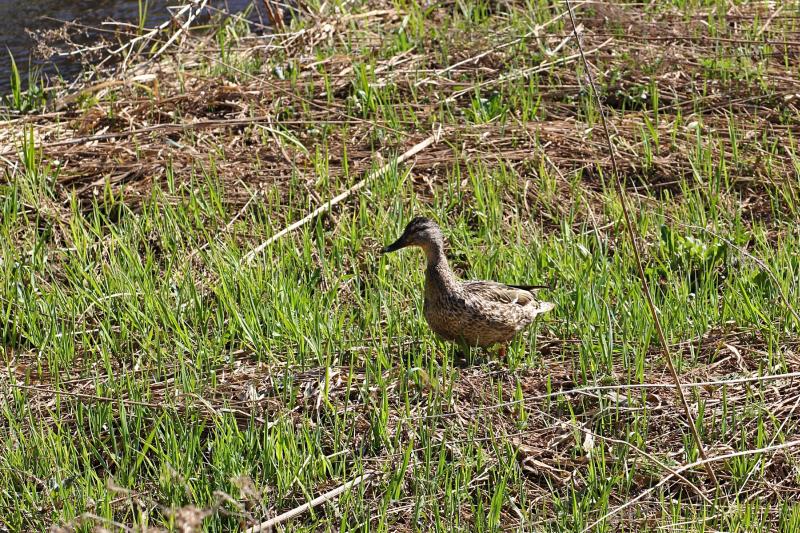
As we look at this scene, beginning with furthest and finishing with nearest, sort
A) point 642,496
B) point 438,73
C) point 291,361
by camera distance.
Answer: point 438,73 < point 291,361 < point 642,496

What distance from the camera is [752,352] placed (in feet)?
15.6

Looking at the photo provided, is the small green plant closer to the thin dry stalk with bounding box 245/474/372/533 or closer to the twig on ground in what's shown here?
the thin dry stalk with bounding box 245/474/372/533

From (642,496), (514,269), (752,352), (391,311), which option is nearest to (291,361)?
(391,311)

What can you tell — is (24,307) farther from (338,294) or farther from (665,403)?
(665,403)

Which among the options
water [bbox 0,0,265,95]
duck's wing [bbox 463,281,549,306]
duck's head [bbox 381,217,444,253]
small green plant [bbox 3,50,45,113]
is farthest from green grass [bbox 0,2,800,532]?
water [bbox 0,0,265,95]

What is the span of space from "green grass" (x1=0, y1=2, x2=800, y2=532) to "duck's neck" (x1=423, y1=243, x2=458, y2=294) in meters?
0.25

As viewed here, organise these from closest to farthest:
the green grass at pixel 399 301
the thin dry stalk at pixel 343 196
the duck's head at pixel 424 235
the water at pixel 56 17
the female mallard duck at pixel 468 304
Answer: the green grass at pixel 399 301
the female mallard duck at pixel 468 304
the duck's head at pixel 424 235
the thin dry stalk at pixel 343 196
the water at pixel 56 17

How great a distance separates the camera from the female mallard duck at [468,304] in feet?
15.7

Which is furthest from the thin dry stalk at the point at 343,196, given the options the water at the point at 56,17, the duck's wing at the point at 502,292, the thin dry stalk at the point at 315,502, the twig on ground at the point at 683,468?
the water at the point at 56,17

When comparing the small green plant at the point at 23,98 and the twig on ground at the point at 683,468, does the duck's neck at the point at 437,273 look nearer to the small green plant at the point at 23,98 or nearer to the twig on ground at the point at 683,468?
the twig on ground at the point at 683,468

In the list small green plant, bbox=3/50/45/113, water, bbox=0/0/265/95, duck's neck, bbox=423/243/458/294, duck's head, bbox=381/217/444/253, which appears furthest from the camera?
water, bbox=0/0/265/95

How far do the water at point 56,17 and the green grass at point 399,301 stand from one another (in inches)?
56.9

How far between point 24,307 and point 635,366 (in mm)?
2775

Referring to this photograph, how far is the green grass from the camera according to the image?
155 inches
